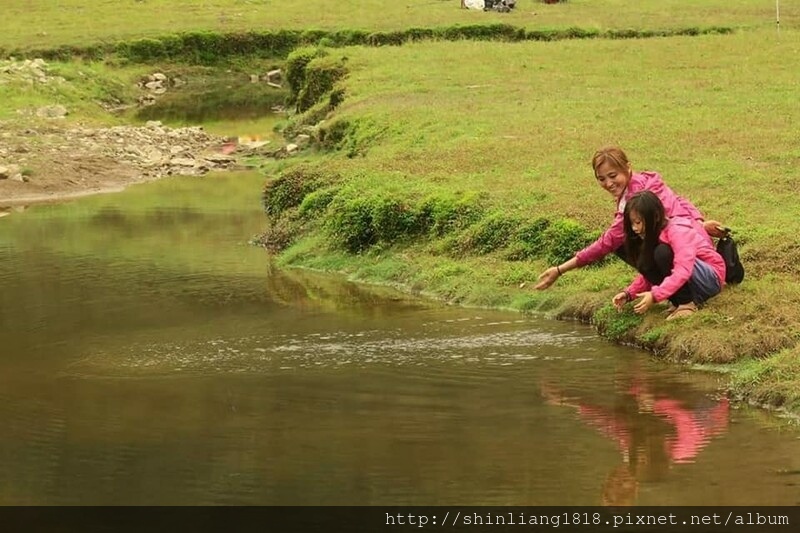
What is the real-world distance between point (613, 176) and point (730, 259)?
1305 millimetres

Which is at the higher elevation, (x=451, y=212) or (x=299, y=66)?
(x=299, y=66)

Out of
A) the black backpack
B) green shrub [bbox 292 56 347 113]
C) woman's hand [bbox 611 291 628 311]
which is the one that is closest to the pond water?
woman's hand [bbox 611 291 628 311]

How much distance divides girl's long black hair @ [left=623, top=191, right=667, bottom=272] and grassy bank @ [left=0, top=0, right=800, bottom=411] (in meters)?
0.67

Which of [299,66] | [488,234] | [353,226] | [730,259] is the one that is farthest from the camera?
[299,66]

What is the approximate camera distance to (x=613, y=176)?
11922 mm

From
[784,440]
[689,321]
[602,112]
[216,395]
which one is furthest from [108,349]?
[602,112]

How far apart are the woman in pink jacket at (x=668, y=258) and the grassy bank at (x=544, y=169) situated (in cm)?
21

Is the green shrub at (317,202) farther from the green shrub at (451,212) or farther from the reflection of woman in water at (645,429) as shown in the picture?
the reflection of woman in water at (645,429)

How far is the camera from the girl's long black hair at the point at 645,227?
1152 centimetres

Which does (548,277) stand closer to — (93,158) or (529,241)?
(529,241)

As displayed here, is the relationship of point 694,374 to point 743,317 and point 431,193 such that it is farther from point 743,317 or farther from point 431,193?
point 431,193

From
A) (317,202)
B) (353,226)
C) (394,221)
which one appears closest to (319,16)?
(317,202)

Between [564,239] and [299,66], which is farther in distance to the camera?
[299,66]

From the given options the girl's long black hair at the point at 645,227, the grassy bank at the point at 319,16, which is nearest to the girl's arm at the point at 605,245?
the girl's long black hair at the point at 645,227
